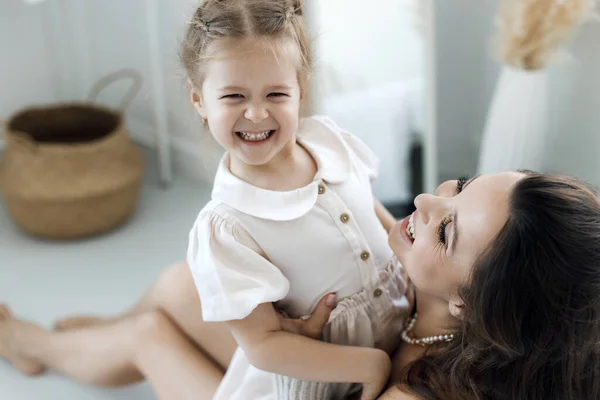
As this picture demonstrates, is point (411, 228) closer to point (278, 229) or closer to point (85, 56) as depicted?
point (278, 229)

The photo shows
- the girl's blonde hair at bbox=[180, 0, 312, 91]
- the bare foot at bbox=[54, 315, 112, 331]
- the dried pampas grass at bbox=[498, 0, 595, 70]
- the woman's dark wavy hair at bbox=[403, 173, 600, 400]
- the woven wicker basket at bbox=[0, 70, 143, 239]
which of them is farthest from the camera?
the woven wicker basket at bbox=[0, 70, 143, 239]

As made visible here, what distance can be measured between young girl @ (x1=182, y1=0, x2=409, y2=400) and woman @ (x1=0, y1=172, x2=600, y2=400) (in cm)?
6

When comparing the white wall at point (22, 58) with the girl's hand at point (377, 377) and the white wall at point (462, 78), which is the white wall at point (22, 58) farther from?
the girl's hand at point (377, 377)

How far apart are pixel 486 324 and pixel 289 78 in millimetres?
442

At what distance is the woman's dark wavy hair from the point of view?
39.8 inches

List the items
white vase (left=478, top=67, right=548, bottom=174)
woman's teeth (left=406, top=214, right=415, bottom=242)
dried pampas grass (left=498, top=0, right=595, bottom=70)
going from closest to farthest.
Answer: woman's teeth (left=406, top=214, right=415, bottom=242)
dried pampas grass (left=498, top=0, right=595, bottom=70)
white vase (left=478, top=67, right=548, bottom=174)

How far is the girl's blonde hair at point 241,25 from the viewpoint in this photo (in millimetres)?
1119

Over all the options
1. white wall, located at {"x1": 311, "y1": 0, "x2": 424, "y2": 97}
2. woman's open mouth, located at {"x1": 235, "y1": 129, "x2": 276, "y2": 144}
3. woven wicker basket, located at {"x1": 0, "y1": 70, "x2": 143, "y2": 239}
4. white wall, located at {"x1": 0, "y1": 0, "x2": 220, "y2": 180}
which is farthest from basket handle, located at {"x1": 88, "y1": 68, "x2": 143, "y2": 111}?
woman's open mouth, located at {"x1": 235, "y1": 129, "x2": 276, "y2": 144}

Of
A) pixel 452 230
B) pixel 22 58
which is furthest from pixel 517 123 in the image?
pixel 22 58

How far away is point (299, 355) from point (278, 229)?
193 millimetres

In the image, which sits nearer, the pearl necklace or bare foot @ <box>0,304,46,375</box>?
the pearl necklace

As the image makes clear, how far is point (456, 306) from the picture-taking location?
1147 millimetres

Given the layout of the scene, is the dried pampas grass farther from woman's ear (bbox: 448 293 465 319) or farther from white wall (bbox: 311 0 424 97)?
woman's ear (bbox: 448 293 465 319)

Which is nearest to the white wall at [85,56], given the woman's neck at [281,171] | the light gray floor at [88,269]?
the light gray floor at [88,269]
